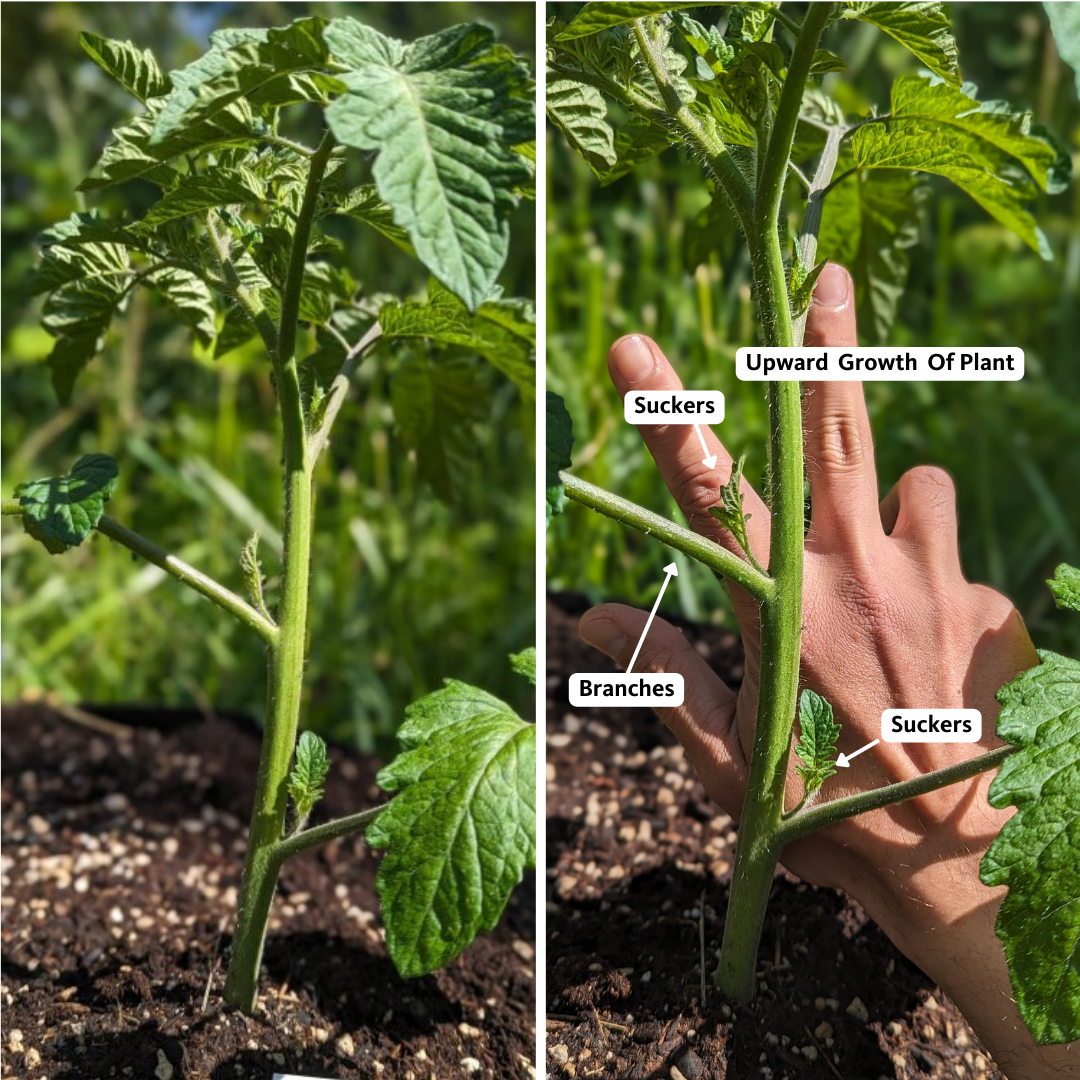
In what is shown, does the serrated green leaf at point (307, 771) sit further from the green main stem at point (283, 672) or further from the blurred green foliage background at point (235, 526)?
the blurred green foliage background at point (235, 526)

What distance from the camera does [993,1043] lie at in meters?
0.87

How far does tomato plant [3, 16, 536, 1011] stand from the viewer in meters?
0.67

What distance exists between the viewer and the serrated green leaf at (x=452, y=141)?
644 mm

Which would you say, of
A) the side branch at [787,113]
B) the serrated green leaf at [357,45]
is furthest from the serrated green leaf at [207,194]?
the side branch at [787,113]

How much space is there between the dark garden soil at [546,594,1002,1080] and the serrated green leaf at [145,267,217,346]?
1.85ft

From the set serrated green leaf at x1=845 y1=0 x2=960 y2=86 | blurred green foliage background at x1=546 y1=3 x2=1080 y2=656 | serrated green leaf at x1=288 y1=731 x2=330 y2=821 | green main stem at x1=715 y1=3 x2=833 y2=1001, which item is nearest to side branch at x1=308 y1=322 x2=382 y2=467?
serrated green leaf at x1=288 y1=731 x2=330 y2=821

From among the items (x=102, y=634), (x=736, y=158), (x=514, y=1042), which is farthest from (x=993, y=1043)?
(x=102, y=634)

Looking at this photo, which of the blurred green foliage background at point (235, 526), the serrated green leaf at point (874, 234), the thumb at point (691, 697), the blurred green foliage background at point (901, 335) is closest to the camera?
the thumb at point (691, 697)

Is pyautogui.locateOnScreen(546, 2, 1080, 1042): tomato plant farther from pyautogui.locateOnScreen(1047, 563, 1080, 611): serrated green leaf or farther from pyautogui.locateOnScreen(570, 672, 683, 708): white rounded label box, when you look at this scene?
pyautogui.locateOnScreen(570, 672, 683, 708): white rounded label box

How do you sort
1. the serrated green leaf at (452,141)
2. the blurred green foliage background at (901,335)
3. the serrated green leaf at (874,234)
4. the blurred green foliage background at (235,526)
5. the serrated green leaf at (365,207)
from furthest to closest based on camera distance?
the blurred green foliage background at (235,526) < the blurred green foliage background at (901,335) < the serrated green leaf at (874,234) < the serrated green leaf at (365,207) < the serrated green leaf at (452,141)

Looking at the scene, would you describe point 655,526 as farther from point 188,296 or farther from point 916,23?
point 188,296

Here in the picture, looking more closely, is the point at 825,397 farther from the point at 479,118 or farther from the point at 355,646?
the point at 355,646

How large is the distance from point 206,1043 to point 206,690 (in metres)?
0.92

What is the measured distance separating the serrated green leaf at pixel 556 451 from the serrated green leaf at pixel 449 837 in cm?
17
